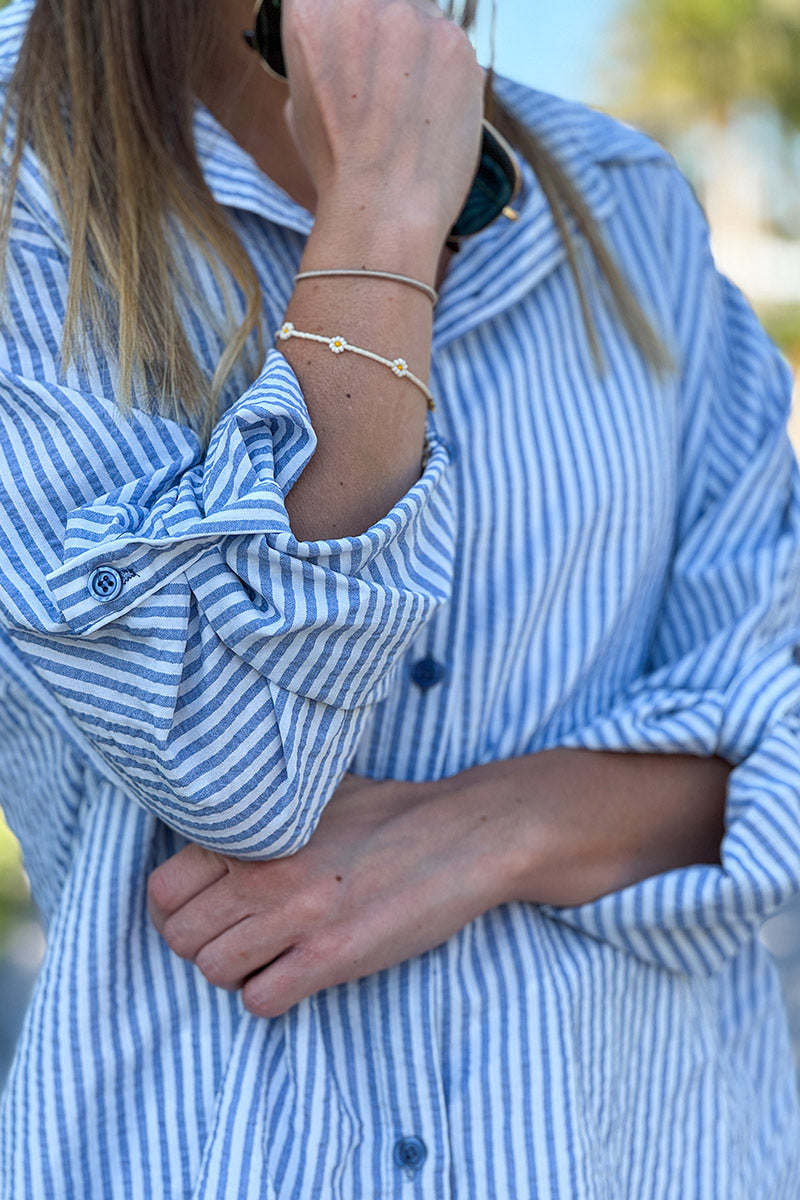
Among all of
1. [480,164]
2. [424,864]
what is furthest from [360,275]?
[424,864]

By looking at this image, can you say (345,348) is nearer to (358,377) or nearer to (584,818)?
(358,377)

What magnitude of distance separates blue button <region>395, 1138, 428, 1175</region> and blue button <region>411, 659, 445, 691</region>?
43 cm

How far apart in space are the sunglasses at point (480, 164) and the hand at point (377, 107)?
65 mm

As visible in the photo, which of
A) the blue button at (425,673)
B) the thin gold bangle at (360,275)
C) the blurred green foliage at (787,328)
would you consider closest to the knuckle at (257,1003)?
the blue button at (425,673)

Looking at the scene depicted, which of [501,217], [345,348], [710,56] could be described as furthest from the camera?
[710,56]

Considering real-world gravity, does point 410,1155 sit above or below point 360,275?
below

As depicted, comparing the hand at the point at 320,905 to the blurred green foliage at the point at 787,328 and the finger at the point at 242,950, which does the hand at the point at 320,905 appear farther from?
the blurred green foliage at the point at 787,328

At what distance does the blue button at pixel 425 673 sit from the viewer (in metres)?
1.29

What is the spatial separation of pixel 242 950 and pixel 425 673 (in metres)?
0.34

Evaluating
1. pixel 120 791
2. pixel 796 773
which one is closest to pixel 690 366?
pixel 796 773

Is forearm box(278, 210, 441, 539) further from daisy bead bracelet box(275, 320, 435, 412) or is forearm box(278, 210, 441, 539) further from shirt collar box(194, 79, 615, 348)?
shirt collar box(194, 79, 615, 348)

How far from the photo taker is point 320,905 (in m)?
1.11

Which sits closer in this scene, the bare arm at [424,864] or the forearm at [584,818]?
the bare arm at [424,864]

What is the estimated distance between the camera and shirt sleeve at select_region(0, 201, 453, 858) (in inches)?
37.5
